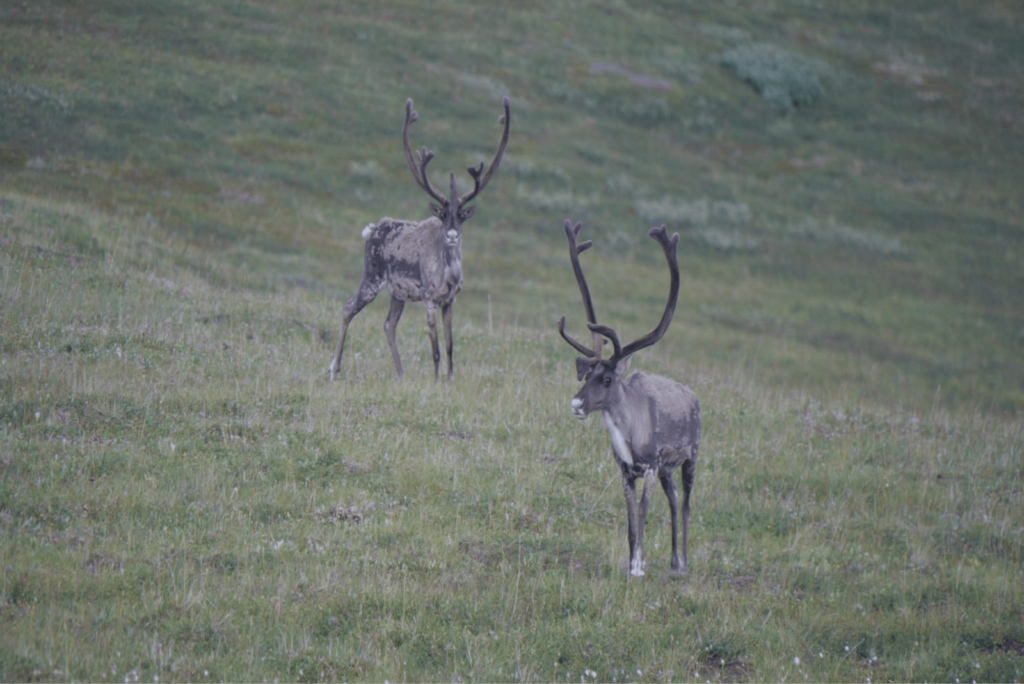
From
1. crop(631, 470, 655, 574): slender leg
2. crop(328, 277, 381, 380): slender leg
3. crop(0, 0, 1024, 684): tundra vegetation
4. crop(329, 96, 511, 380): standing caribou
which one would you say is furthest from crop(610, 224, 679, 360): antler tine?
crop(328, 277, 381, 380): slender leg

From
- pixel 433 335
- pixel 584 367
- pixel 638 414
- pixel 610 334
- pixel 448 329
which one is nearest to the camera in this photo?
pixel 610 334

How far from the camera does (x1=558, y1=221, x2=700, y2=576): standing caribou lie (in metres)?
8.95

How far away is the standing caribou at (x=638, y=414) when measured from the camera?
352 inches

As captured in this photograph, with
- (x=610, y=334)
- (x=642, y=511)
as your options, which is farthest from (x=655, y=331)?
(x=642, y=511)

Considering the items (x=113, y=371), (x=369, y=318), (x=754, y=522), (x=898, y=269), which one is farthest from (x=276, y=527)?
(x=898, y=269)

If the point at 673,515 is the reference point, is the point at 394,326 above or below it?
above

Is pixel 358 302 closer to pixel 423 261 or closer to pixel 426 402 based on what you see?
pixel 423 261

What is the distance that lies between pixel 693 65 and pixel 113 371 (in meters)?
46.3

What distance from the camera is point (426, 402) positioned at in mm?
12289

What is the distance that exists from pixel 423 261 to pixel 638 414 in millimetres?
5820

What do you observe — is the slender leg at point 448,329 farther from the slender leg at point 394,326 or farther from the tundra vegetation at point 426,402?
the slender leg at point 394,326

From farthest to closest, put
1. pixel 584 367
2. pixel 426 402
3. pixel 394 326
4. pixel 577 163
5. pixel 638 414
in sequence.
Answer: pixel 577 163 → pixel 394 326 → pixel 426 402 → pixel 638 414 → pixel 584 367

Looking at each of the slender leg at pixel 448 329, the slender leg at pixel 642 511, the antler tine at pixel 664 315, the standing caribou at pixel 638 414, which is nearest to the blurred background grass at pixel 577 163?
the slender leg at pixel 448 329

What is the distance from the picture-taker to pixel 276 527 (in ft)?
28.7
